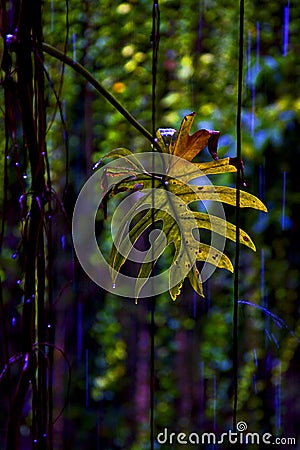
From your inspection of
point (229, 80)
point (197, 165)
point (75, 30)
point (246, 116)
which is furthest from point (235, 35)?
point (197, 165)

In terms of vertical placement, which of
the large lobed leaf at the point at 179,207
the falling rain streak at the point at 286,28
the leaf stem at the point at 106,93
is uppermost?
the falling rain streak at the point at 286,28

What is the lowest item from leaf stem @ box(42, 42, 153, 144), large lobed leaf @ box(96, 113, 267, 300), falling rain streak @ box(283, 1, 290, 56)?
large lobed leaf @ box(96, 113, 267, 300)

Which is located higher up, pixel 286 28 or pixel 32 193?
pixel 286 28

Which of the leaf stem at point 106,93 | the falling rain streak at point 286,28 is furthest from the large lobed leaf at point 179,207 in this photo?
the falling rain streak at point 286,28

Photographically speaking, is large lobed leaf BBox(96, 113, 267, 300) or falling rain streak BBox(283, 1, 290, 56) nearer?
large lobed leaf BBox(96, 113, 267, 300)

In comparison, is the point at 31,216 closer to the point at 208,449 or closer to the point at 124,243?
the point at 124,243

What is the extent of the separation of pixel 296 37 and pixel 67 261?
112 cm

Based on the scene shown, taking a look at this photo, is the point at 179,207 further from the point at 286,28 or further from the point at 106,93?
the point at 286,28

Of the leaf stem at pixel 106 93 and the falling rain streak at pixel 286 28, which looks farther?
the falling rain streak at pixel 286 28

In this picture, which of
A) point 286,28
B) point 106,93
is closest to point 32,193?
point 106,93

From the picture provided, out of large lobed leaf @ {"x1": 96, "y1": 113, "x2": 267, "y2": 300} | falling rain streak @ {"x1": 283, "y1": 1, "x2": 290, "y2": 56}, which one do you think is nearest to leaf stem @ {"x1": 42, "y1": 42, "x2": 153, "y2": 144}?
large lobed leaf @ {"x1": 96, "y1": 113, "x2": 267, "y2": 300}

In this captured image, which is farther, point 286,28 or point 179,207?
point 286,28

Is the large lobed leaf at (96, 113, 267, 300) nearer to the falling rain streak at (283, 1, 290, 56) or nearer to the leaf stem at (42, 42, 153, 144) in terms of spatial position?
the leaf stem at (42, 42, 153, 144)

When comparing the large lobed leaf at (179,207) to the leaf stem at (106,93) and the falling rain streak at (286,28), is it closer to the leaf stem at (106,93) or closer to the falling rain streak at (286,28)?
the leaf stem at (106,93)
